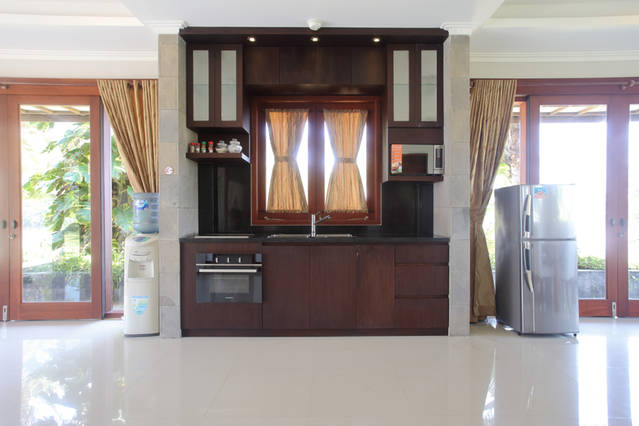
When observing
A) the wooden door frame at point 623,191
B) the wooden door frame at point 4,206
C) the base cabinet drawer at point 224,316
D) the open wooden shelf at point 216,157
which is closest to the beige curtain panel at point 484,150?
the wooden door frame at point 623,191

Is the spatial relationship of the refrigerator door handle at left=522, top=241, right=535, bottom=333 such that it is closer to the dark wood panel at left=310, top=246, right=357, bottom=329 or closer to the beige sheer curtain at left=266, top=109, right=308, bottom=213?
the dark wood panel at left=310, top=246, right=357, bottom=329

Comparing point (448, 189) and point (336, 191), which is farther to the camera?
point (336, 191)

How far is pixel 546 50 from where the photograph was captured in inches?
148

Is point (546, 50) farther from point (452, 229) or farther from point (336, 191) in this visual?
point (336, 191)

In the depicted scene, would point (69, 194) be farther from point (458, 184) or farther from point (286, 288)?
point (458, 184)

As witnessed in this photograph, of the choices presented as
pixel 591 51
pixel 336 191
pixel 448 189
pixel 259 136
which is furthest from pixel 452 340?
pixel 591 51

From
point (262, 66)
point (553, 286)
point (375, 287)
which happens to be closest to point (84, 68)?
point (262, 66)

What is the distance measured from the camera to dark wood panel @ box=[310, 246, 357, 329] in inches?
128

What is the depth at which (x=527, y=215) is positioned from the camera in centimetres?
325

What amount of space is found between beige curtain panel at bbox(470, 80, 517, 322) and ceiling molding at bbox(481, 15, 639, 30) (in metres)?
0.60

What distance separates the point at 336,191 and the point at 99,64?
9.87ft

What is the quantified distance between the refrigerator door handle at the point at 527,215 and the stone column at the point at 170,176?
3.29 metres

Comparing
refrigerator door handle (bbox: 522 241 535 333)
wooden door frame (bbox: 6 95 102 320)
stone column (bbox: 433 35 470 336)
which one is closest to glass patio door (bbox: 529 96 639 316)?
refrigerator door handle (bbox: 522 241 535 333)

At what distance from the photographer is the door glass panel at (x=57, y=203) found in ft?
12.7
